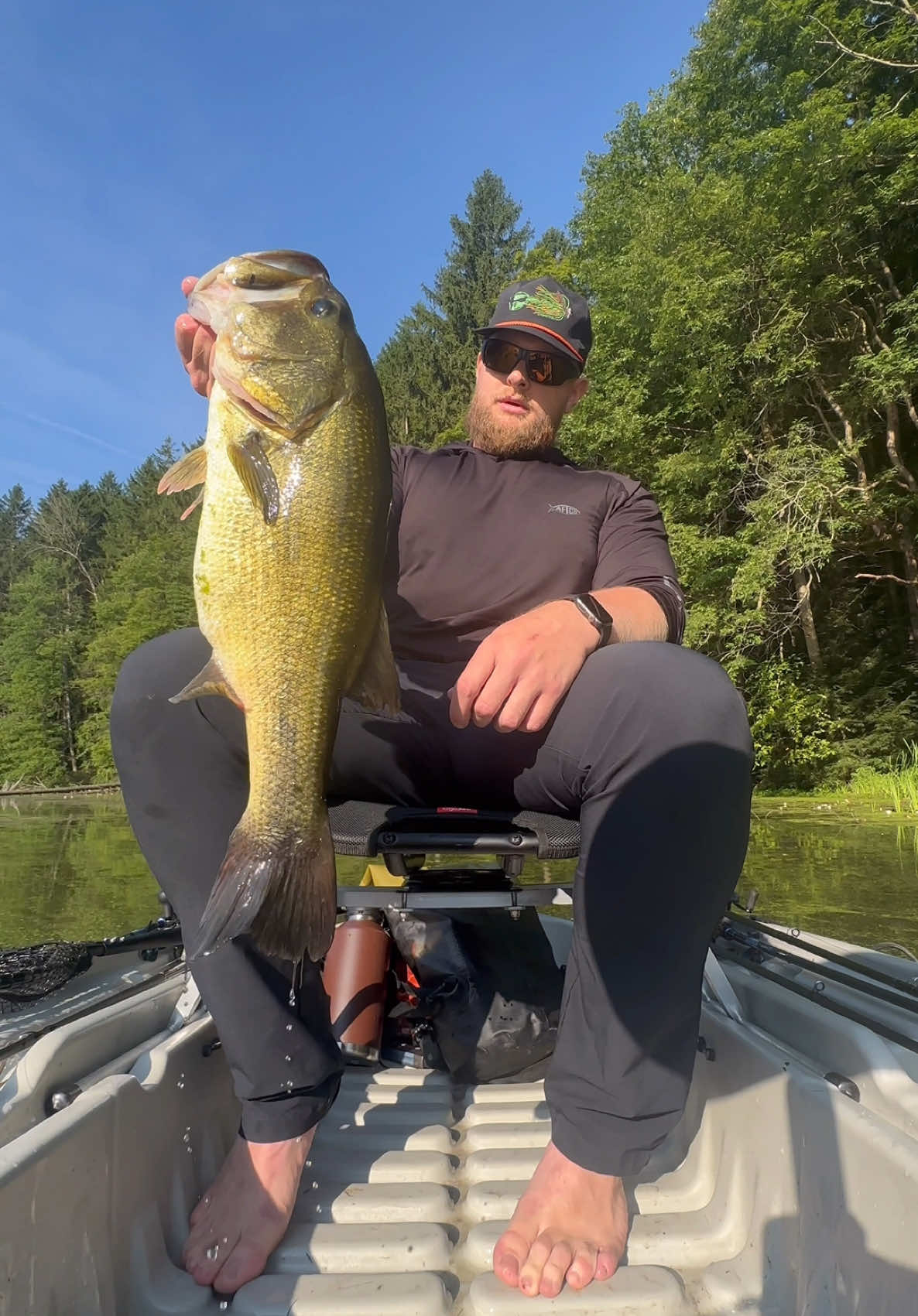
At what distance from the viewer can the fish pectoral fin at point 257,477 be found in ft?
4.31

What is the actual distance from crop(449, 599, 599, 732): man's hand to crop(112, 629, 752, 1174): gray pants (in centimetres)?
6

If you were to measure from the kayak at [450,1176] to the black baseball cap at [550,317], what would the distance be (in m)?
1.61

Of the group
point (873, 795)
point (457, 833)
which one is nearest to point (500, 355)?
point (457, 833)

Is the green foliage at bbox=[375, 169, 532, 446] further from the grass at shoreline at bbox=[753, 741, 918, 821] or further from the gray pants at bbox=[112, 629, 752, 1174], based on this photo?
the gray pants at bbox=[112, 629, 752, 1174]

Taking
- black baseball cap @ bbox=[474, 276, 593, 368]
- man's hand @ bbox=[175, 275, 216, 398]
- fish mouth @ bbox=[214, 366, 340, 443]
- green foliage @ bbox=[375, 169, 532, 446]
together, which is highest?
green foliage @ bbox=[375, 169, 532, 446]

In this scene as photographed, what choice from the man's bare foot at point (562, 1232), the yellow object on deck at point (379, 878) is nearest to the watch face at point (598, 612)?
the man's bare foot at point (562, 1232)

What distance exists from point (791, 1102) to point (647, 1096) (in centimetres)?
23

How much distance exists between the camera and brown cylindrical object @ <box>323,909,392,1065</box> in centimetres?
201

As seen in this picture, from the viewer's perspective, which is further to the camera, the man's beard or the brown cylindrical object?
the man's beard

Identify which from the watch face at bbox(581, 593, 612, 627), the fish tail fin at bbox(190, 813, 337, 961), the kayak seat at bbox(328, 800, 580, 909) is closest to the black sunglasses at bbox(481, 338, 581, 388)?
the watch face at bbox(581, 593, 612, 627)

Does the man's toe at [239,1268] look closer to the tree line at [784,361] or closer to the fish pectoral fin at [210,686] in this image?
the fish pectoral fin at [210,686]

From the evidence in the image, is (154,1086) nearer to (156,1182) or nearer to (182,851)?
(156,1182)

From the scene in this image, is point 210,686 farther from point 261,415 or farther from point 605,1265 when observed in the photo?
point 605,1265

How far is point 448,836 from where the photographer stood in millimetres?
1517
